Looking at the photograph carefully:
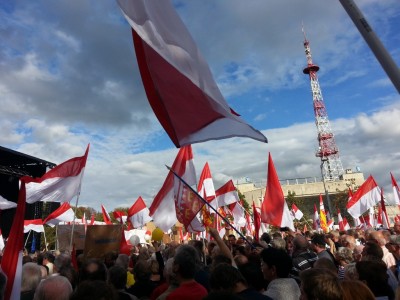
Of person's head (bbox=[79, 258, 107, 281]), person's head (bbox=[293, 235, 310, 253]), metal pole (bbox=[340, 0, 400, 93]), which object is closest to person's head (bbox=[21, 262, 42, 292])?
person's head (bbox=[79, 258, 107, 281])

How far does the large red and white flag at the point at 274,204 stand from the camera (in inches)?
386

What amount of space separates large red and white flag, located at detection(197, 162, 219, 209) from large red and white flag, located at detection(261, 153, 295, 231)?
154cm

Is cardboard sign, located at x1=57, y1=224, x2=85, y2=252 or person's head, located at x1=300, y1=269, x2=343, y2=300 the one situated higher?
cardboard sign, located at x1=57, y1=224, x2=85, y2=252

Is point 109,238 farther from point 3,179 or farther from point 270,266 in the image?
point 3,179

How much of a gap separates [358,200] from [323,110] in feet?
195

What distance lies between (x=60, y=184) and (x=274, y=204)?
5.79 m

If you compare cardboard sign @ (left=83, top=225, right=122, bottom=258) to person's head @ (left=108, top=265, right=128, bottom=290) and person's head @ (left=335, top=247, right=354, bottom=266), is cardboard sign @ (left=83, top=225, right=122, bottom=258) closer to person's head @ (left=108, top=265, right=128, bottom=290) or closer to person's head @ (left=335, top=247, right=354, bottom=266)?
person's head @ (left=108, top=265, right=128, bottom=290)

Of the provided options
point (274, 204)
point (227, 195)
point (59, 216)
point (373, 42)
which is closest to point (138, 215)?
point (59, 216)

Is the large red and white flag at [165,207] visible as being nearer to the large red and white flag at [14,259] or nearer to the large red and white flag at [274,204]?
the large red and white flag at [274,204]

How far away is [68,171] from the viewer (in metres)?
8.84

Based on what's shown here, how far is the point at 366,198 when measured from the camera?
46.1 ft

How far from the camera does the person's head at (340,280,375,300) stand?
258cm

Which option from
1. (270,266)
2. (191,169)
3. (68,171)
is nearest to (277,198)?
(191,169)

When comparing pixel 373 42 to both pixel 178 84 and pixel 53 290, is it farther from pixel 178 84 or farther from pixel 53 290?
pixel 53 290
